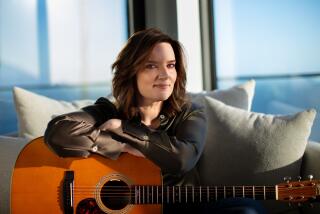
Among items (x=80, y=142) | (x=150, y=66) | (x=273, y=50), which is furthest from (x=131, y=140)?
(x=273, y=50)

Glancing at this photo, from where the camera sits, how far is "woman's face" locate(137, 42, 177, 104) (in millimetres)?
1729

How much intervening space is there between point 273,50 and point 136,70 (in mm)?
1133

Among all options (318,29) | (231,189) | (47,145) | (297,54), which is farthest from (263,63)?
(47,145)

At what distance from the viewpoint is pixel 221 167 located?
1.92 meters

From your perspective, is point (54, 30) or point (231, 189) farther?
point (54, 30)

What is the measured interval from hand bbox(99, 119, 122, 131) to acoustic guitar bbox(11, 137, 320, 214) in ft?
0.34

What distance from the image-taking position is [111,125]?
1.69 meters

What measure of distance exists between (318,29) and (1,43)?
1.81 meters

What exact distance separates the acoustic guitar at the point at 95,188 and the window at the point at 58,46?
1.29 meters

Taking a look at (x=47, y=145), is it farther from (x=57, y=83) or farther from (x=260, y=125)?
(x=57, y=83)

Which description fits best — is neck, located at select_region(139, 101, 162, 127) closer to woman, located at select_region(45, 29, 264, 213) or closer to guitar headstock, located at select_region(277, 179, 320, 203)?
woman, located at select_region(45, 29, 264, 213)

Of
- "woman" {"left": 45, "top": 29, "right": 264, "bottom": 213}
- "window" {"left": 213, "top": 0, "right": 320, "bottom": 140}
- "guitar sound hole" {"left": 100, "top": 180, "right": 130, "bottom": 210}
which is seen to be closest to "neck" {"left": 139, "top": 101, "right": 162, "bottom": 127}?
"woman" {"left": 45, "top": 29, "right": 264, "bottom": 213}

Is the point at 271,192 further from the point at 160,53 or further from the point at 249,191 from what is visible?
the point at 160,53

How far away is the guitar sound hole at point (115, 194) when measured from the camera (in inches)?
66.3
